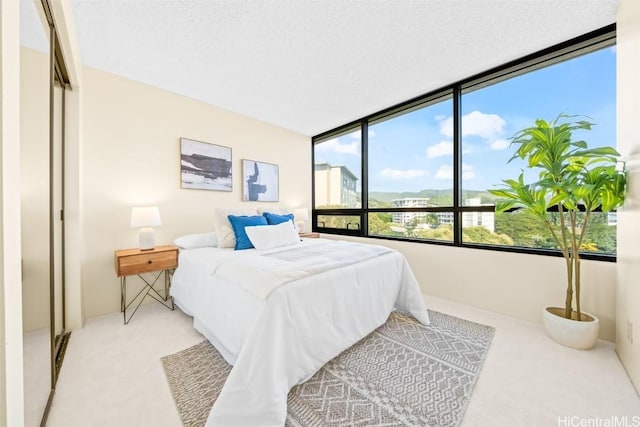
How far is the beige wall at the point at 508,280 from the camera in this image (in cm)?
193

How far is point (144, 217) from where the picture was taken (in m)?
2.40

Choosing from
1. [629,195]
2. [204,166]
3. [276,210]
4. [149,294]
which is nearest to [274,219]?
[276,210]

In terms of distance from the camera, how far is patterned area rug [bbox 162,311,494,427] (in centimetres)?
127

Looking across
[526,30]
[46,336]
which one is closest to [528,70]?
[526,30]

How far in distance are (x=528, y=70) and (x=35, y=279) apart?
13.4 ft

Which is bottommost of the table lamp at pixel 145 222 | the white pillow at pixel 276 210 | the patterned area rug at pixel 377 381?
the patterned area rug at pixel 377 381

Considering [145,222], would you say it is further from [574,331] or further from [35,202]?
[574,331]

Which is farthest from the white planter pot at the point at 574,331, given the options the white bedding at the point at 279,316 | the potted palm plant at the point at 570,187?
the white bedding at the point at 279,316

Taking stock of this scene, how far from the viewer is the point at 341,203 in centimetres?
426

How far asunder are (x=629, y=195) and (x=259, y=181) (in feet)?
12.2

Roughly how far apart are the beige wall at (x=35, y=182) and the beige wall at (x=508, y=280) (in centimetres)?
325

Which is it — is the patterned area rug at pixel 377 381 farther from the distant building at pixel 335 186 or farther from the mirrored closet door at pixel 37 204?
the distant building at pixel 335 186

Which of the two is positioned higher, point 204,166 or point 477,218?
point 204,166

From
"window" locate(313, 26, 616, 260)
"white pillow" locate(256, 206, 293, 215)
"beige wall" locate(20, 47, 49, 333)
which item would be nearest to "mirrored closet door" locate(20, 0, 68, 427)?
"beige wall" locate(20, 47, 49, 333)
